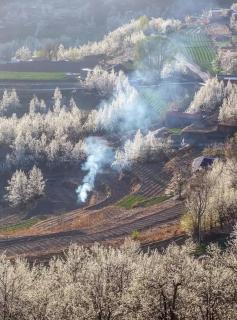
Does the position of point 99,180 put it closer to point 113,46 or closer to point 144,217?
point 144,217

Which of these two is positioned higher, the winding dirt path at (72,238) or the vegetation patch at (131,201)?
the winding dirt path at (72,238)

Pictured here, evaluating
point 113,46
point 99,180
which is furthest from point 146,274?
point 113,46

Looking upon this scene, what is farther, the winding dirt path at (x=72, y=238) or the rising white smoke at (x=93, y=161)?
the rising white smoke at (x=93, y=161)

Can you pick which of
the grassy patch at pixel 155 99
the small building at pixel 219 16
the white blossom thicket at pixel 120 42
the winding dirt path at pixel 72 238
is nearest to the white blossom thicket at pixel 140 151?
the winding dirt path at pixel 72 238

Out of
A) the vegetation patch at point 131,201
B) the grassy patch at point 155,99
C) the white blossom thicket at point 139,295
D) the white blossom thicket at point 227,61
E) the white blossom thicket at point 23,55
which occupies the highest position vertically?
the white blossom thicket at point 139,295

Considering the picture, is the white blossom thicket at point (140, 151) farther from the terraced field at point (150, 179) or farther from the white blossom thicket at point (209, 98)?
the white blossom thicket at point (209, 98)

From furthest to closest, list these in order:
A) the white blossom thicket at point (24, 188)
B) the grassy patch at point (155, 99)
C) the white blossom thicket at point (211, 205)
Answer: the grassy patch at point (155, 99), the white blossom thicket at point (24, 188), the white blossom thicket at point (211, 205)

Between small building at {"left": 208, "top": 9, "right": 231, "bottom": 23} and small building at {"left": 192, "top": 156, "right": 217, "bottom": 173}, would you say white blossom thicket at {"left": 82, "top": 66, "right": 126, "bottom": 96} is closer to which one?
small building at {"left": 192, "top": 156, "right": 217, "bottom": 173}
